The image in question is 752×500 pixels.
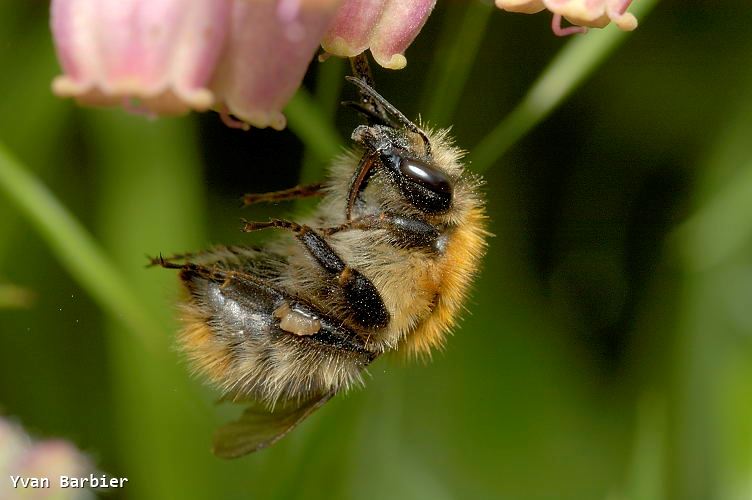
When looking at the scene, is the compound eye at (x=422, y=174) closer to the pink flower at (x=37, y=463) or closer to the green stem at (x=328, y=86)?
the green stem at (x=328, y=86)

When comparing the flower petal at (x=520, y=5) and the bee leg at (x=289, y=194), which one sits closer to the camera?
the flower petal at (x=520, y=5)

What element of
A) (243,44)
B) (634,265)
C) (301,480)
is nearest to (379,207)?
(243,44)

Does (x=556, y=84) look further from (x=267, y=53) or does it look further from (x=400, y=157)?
(x=267, y=53)

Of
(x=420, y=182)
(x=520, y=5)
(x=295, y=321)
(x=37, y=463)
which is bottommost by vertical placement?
(x=37, y=463)

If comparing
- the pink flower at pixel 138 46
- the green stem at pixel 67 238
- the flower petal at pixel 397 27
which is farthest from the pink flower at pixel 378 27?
the green stem at pixel 67 238

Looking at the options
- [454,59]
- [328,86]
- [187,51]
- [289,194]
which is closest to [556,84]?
[454,59]

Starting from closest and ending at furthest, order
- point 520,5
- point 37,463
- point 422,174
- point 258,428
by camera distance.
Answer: point 520,5 < point 422,174 < point 258,428 < point 37,463

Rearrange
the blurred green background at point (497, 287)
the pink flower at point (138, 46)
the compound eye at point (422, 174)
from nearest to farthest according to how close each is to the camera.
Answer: the pink flower at point (138, 46), the compound eye at point (422, 174), the blurred green background at point (497, 287)
